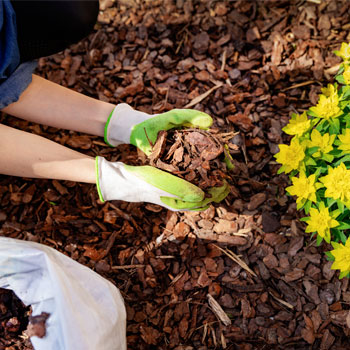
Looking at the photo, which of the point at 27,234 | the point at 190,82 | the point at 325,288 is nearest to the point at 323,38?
the point at 190,82

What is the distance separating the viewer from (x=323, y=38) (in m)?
2.11

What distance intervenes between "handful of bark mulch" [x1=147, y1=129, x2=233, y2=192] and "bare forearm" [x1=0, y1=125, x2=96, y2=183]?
0.33 meters

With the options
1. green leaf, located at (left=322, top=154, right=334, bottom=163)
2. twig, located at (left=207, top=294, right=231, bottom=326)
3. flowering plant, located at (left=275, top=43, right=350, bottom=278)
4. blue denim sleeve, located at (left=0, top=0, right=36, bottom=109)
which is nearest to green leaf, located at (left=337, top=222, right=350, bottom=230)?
flowering plant, located at (left=275, top=43, right=350, bottom=278)

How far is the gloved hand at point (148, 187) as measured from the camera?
1643 mm

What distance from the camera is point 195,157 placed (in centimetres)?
169

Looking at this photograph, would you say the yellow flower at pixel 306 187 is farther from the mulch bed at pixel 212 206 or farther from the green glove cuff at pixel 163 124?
the green glove cuff at pixel 163 124

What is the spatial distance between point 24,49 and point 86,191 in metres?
0.74

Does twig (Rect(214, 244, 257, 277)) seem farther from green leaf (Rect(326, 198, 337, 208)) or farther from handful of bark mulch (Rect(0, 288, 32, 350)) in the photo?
handful of bark mulch (Rect(0, 288, 32, 350))

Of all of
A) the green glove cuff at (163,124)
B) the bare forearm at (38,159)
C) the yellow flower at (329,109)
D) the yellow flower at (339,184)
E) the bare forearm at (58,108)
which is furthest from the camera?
the bare forearm at (58,108)

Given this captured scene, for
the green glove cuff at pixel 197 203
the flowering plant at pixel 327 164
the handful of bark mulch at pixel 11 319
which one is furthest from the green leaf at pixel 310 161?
the handful of bark mulch at pixel 11 319

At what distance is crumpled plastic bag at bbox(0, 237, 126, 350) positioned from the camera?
141 centimetres

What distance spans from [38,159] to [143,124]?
0.51 m

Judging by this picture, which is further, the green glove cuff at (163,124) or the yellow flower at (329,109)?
the green glove cuff at (163,124)

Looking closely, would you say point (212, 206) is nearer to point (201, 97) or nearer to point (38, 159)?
point (201, 97)
